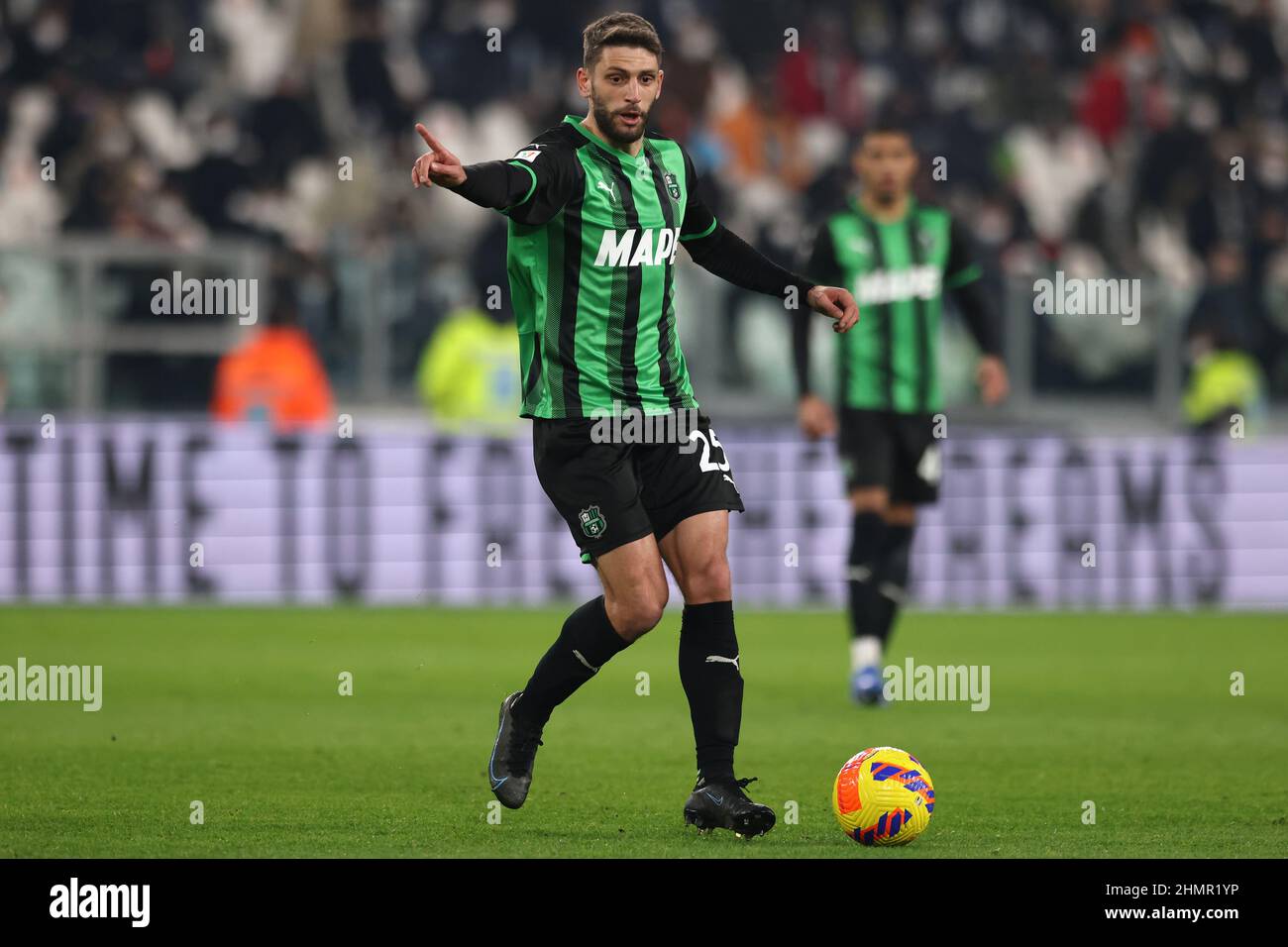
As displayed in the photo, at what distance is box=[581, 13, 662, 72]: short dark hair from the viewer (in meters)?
6.37

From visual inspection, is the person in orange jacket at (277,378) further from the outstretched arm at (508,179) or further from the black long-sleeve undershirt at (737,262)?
the outstretched arm at (508,179)

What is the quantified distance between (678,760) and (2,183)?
1141 cm

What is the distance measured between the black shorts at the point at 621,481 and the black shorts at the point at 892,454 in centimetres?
363

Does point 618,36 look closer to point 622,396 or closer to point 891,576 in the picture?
point 622,396

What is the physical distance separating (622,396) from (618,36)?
1056 millimetres

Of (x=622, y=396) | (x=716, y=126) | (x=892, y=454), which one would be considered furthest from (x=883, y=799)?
(x=716, y=126)

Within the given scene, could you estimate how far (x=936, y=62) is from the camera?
20422 millimetres

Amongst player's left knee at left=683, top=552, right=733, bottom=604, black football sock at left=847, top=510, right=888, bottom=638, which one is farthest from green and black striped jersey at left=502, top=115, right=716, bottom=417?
black football sock at left=847, top=510, right=888, bottom=638

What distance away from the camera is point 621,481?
654cm

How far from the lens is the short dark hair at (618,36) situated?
637 cm

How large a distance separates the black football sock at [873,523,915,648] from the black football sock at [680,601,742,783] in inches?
141

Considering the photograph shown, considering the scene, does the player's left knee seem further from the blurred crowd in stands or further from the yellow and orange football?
the blurred crowd in stands
